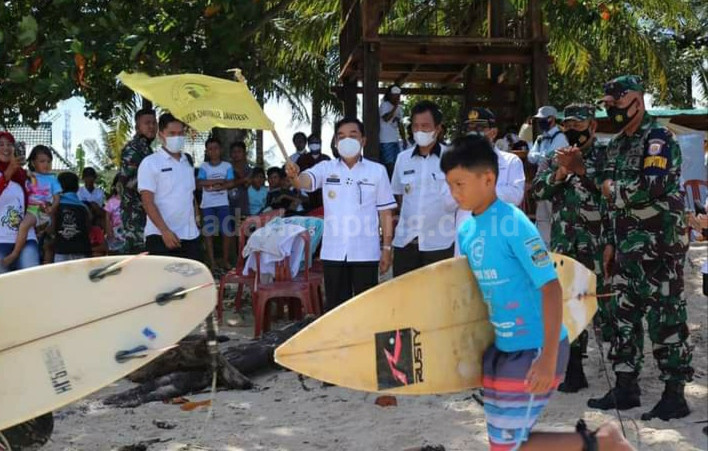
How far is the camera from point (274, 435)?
444 centimetres

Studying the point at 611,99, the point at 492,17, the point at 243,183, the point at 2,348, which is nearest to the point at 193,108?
the point at 2,348

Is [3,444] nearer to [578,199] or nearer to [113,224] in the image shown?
[578,199]

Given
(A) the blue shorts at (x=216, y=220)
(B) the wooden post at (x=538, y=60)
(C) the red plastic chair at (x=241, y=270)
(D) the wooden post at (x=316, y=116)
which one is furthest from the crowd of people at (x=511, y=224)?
(D) the wooden post at (x=316, y=116)

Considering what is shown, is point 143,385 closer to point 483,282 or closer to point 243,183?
point 483,282

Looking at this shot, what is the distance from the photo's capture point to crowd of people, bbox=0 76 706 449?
2.90 meters

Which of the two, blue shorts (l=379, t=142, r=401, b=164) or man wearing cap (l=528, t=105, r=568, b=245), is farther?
blue shorts (l=379, t=142, r=401, b=164)

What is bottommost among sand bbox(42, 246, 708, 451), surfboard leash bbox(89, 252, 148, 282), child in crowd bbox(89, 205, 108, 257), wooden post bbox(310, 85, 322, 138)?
sand bbox(42, 246, 708, 451)

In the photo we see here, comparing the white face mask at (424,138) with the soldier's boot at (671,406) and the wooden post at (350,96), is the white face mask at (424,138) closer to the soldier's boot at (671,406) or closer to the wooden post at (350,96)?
the soldier's boot at (671,406)

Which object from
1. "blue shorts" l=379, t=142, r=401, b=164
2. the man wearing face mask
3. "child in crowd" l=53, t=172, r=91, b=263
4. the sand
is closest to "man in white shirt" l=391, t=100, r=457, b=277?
the sand

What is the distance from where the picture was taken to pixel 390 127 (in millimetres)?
10875

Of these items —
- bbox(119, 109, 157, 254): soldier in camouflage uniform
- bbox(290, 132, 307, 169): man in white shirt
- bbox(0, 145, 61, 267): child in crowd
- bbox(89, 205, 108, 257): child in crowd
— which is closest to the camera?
bbox(0, 145, 61, 267): child in crowd

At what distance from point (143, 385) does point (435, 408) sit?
198 cm

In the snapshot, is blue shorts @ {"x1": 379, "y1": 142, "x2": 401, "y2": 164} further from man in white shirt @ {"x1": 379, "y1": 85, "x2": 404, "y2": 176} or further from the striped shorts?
the striped shorts

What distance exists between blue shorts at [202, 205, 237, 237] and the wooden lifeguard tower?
196cm
